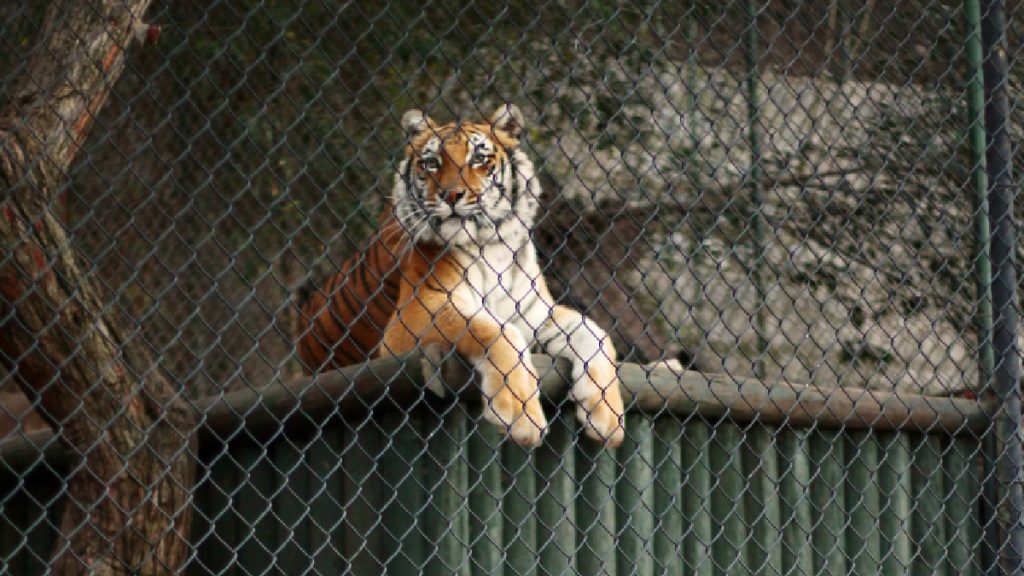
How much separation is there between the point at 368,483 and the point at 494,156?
1082 mm

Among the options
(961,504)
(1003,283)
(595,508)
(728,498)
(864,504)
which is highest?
(1003,283)

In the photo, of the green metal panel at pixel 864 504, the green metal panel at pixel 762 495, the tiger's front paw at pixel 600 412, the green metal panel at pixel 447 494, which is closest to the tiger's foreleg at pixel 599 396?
the tiger's front paw at pixel 600 412

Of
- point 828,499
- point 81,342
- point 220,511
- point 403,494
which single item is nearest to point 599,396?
point 403,494

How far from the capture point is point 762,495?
3732 millimetres

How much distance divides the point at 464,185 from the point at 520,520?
3.05 feet

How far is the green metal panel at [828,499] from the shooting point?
3.79 meters

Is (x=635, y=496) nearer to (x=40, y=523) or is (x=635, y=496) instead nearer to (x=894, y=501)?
(x=894, y=501)

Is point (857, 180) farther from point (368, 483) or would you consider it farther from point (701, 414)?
point (368, 483)

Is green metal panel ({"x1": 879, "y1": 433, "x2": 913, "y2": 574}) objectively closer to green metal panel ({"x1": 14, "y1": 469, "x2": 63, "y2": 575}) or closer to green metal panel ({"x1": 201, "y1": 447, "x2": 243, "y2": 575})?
green metal panel ({"x1": 201, "y1": 447, "x2": 243, "y2": 575})

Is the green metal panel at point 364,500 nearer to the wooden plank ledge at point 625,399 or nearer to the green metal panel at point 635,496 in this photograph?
the wooden plank ledge at point 625,399

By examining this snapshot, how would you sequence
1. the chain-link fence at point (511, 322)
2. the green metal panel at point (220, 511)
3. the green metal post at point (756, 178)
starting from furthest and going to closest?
the green metal post at point (756, 178) → the green metal panel at point (220, 511) → the chain-link fence at point (511, 322)

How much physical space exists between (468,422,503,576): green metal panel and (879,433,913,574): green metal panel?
3.83ft

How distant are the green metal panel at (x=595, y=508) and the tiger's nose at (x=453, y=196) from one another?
2.30 ft

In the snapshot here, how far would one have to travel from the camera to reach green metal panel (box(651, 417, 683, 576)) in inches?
139
